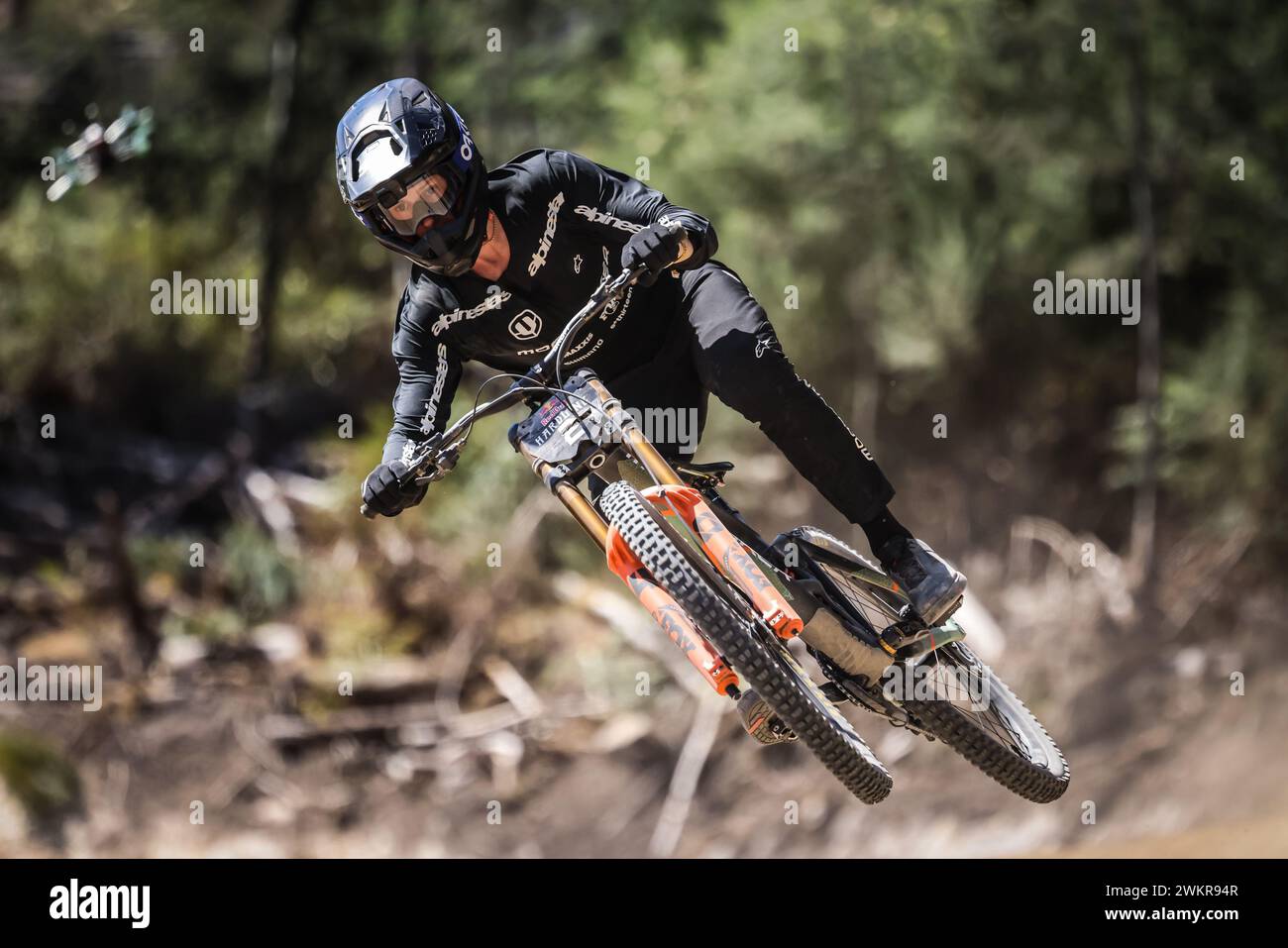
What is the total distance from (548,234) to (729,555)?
148 centimetres

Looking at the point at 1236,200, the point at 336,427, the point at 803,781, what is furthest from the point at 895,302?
the point at 336,427

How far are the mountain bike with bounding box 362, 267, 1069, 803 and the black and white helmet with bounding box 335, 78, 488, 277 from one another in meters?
0.56

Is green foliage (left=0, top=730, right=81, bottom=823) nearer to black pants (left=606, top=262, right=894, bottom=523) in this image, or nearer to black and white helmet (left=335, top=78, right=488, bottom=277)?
black pants (left=606, top=262, right=894, bottom=523)

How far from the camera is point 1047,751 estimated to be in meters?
6.25

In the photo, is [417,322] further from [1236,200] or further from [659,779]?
[1236,200]

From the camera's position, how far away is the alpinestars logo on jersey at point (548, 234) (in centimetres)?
554

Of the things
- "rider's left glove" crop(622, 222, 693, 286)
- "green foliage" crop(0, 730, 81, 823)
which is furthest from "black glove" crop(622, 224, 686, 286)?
"green foliage" crop(0, 730, 81, 823)

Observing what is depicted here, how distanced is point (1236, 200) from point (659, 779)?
28.1 ft

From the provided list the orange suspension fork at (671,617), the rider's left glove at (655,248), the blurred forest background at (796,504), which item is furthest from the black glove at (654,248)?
the blurred forest background at (796,504)

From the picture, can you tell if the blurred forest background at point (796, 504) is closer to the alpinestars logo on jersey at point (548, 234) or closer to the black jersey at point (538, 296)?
the black jersey at point (538, 296)

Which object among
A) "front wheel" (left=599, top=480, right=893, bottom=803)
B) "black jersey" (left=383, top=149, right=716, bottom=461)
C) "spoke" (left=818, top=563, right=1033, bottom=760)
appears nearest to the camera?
"front wheel" (left=599, top=480, right=893, bottom=803)

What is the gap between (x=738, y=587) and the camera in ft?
17.1

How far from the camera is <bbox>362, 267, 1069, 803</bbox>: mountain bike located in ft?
16.3

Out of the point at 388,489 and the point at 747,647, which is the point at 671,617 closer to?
the point at 747,647
